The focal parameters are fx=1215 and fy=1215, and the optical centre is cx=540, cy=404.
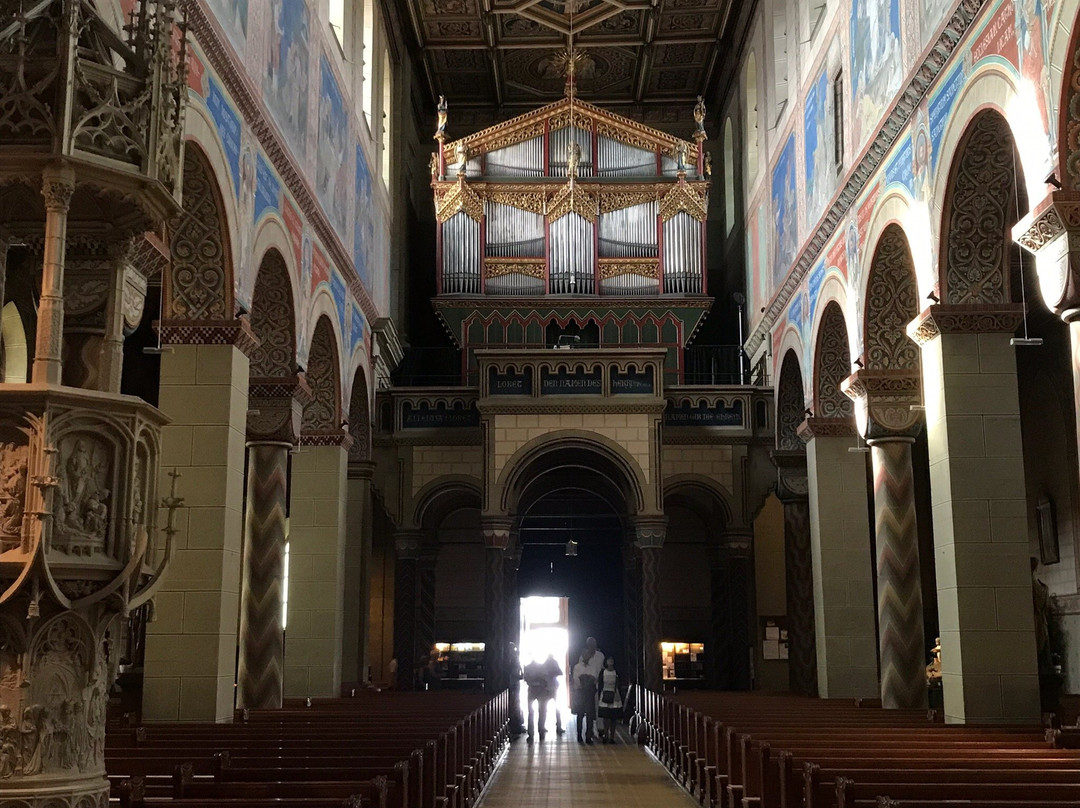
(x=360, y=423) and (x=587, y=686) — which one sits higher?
(x=360, y=423)

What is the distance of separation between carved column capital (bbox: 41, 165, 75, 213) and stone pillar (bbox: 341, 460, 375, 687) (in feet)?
52.2

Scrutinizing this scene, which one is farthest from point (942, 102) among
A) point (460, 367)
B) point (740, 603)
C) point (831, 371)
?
point (460, 367)

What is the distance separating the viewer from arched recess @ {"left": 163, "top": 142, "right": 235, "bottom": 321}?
12594 millimetres

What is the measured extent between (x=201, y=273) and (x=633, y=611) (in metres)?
14.2

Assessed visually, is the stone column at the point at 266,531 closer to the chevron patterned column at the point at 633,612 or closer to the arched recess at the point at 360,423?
the arched recess at the point at 360,423

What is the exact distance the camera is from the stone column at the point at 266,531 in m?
15.4

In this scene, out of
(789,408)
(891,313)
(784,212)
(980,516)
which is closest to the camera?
(980,516)

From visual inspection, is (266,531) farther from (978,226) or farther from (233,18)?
(978,226)

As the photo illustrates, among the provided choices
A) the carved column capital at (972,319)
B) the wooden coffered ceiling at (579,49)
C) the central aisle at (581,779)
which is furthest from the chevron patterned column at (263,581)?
the wooden coffered ceiling at (579,49)

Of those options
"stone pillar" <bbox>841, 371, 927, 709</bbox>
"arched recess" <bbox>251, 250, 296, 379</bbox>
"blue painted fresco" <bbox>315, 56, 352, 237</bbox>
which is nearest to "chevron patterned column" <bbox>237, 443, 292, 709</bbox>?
"arched recess" <bbox>251, 250, 296, 379</bbox>

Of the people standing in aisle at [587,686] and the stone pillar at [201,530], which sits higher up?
the stone pillar at [201,530]

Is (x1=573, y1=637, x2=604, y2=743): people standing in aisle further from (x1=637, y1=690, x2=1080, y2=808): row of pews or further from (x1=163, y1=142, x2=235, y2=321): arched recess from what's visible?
(x1=163, y1=142, x2=235, y2=321): arched recess

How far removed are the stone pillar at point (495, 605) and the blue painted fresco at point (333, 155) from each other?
5.84 m

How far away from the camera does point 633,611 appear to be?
80.6 feet
